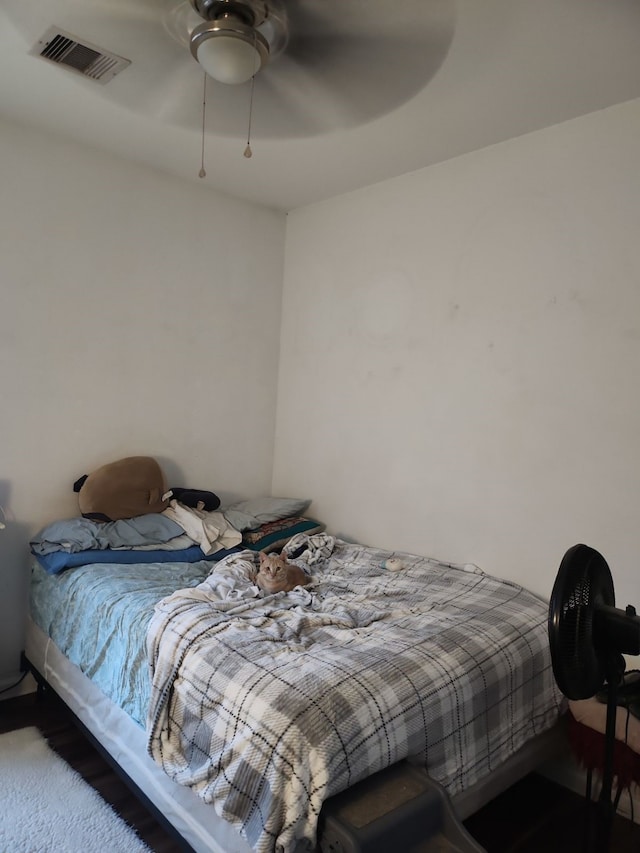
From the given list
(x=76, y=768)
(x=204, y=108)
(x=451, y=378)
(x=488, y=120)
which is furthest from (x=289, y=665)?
(x=488, y=120)

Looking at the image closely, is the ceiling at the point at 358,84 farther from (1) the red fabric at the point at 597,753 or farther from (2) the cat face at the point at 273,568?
(1) the red fabric at the point at 597,753

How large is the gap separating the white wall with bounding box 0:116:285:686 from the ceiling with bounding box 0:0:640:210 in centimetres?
25

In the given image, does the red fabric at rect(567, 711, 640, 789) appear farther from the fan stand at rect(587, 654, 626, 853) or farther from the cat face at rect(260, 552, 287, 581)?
the cat face at rect(260, 552, 287, 581)

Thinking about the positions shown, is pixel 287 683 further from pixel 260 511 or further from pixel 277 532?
pixel 260 511

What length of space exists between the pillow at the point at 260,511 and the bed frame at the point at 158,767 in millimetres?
998

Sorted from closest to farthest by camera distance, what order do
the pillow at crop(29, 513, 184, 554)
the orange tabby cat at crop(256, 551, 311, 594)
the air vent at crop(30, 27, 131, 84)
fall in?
the air vent at crop(30, 27, 131, 84), the orange tabby cat at crop(256, 551, 311, 594), the pillow at crop(29, 513, 184, 554)

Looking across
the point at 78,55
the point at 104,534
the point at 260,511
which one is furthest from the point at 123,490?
the point at 78,55

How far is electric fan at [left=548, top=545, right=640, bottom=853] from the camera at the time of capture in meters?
1.33

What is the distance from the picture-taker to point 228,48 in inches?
63.9

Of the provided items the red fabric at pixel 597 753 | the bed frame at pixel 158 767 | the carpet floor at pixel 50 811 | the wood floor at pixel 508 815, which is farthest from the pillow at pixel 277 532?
the red fabric at pixel 597 753

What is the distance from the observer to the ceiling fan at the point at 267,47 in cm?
161

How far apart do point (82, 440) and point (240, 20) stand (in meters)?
1.94

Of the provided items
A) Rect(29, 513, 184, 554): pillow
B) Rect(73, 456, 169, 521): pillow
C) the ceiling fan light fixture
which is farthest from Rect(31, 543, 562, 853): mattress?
the ceiling fan light fixture

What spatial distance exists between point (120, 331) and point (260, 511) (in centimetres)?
116
